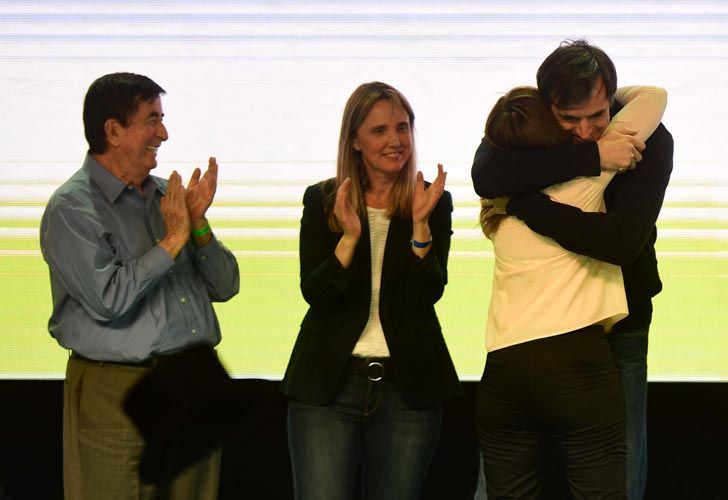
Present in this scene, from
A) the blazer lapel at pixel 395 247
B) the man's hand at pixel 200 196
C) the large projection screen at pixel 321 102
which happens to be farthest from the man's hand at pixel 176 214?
the large projection screen at pixel 321 102

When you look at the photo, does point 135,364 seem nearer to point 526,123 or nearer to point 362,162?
point 362,162

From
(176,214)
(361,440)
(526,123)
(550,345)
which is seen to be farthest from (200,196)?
(550,345)

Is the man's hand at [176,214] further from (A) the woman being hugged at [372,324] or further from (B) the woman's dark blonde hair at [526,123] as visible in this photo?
(B) the woman's dark blonde hair at [526,123]

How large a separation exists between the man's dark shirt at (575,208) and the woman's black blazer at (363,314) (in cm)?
47

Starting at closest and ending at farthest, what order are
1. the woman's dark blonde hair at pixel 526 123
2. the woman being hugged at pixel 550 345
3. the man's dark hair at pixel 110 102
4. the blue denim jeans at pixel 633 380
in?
the woman being hugged at pixel 550 345 < the woman's dark blonde hair at pixel 526 123 < the blue denim jeans at pixel 633 380 < the man's dark hair at pixel 110 102

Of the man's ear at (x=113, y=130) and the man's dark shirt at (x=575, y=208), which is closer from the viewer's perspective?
the man's dark shirt at (x=575, y=208)

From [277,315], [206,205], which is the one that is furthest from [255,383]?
[206,205]

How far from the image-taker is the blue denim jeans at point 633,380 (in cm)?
245

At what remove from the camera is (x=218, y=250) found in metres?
2.66

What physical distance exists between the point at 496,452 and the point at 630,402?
0.57 metres

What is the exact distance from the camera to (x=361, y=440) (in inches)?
103

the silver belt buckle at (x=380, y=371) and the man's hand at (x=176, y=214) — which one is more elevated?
the man's hand at (x=176, y=214)

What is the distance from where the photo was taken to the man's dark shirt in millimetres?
2033

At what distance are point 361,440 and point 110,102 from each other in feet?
3.49
